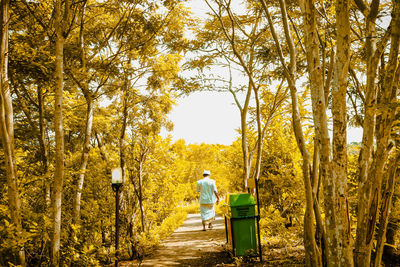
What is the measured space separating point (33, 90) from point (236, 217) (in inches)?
228

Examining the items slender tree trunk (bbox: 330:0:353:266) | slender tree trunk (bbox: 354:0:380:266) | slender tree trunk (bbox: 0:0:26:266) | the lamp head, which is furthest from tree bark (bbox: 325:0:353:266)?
the lamp head

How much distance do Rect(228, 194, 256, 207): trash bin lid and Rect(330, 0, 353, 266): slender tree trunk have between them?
2030 millimetres

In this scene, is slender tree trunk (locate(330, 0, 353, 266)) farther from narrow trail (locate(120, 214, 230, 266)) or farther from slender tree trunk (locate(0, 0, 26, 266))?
slender tree trunk (locate(0, 0, 26, 266))

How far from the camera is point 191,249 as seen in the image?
6.08 m

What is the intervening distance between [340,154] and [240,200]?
232 centimetres

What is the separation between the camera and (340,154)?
8.27 feet

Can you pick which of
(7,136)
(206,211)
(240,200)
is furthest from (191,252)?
(7,136)

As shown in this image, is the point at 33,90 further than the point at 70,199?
Yes

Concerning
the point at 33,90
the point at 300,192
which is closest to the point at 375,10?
the point at 300,192

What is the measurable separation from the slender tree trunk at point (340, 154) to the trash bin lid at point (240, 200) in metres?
2.03

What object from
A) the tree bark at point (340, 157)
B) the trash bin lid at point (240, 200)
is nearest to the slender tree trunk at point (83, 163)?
the trash bin lid at point (240, 200)

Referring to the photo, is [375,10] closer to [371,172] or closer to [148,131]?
[371,172]

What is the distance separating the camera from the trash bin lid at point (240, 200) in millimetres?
4537

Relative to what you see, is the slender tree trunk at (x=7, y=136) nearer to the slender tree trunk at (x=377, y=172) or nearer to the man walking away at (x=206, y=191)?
the slender tree trunk at (x=377, y=172)
